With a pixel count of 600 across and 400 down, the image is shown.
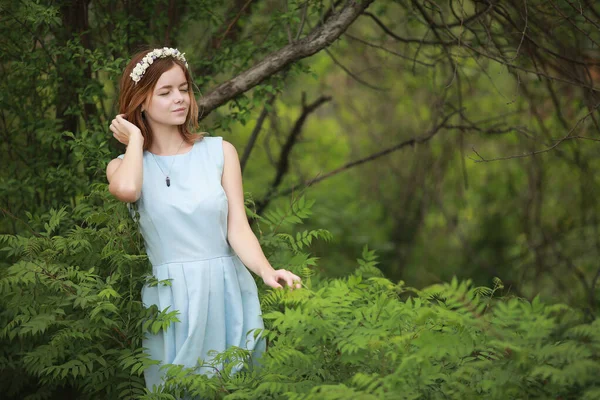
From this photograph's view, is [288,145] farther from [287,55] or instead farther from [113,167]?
[113,167]

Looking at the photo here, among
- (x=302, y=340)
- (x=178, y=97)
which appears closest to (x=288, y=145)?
(x=178, y=97)

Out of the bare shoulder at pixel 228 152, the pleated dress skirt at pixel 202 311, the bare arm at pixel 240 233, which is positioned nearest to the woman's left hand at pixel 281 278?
the bare arm at pixel 240 233

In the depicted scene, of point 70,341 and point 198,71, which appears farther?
point 198,71

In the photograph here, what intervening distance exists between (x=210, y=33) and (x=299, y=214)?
5.55 feet

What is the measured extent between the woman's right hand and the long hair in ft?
0.22

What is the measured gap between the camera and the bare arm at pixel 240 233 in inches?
126

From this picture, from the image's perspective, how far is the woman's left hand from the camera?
10.2 feet

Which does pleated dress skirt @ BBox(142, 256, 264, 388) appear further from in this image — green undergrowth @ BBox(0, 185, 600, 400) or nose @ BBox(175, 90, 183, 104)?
nose @ BBox(175, 90, 183, 104)

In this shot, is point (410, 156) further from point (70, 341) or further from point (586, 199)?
point (70, 341)

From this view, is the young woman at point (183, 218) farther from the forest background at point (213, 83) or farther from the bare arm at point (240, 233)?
the forest background at point (213, 83)

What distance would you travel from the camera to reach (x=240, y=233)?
3.35 m

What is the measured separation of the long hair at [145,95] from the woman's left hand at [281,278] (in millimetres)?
768

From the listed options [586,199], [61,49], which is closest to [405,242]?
[586,199]

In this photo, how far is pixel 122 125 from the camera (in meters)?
3.37
